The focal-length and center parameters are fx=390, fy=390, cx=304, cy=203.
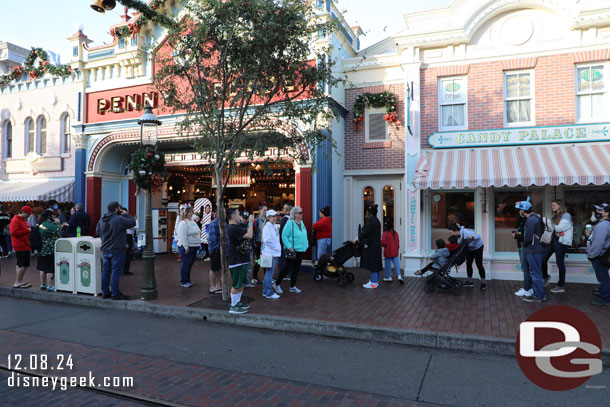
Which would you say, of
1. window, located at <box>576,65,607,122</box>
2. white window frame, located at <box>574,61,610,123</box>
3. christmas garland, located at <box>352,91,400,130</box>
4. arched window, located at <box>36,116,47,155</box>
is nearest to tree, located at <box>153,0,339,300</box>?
christmas garland, located at <box>352,91,400,130</box>

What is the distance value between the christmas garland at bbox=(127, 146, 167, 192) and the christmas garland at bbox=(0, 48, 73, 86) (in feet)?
35.6

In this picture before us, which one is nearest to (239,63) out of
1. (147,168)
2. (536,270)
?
(147,168)

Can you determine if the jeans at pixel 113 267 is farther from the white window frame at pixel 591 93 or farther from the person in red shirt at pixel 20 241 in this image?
the white window frame at pixel 591 93

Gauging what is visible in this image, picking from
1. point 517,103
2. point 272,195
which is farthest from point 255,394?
point 272,195

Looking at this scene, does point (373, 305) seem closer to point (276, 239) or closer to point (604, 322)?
point (276, 239)

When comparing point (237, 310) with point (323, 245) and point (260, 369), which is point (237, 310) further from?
point (323, 245)

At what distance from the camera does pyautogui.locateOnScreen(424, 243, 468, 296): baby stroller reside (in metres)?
8.04

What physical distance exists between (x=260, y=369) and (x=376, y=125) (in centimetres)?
890

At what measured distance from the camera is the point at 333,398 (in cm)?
379

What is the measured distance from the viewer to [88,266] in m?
8.10

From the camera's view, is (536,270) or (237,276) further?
(536,270)

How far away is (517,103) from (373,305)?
6828mm

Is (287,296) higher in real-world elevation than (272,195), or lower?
lower

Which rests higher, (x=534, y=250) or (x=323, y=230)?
(x=323, y=230)
